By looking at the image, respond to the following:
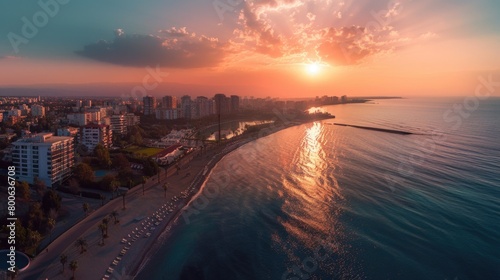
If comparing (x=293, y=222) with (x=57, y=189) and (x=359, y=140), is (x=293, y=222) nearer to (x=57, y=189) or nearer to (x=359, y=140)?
(x=57, y=189)

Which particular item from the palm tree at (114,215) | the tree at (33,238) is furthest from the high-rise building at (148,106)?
the tree at (33,238)

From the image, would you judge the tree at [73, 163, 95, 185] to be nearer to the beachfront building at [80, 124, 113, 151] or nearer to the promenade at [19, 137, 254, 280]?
the promenade at [19, 137, 254, 280]

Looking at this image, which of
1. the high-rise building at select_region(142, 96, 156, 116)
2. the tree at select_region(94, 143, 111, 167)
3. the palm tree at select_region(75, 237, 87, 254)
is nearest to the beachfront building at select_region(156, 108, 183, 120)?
the high-rise building at select_region(142, 96, 156, 116)

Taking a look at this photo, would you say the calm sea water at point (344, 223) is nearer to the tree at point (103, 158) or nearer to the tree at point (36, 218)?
the tree at point (36, 218)

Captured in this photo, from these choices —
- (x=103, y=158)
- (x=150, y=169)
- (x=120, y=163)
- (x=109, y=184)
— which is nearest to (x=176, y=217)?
(x=109, y=184)

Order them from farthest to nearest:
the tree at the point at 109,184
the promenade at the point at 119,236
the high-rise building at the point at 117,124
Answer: the high-rise building at the point at 117,124 < the tree at the point at 109,184 < the promenade at the point at 119,236

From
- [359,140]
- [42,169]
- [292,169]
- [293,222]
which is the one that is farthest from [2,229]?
[359,140]
